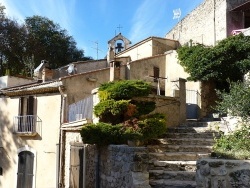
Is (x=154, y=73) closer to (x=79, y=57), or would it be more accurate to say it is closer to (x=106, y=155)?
(x=106, y=155)

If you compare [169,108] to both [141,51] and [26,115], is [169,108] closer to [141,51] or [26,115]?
[26,115]

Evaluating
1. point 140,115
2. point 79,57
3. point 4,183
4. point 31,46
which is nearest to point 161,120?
point 140,115

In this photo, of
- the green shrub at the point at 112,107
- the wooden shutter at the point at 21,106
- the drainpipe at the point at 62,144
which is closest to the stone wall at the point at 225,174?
the green shrub at the point at 112,107

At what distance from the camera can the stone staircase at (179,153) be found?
7.64 metres

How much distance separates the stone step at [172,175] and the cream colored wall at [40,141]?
8.20m

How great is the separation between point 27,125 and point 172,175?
1052cm

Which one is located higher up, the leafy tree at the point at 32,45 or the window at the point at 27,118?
the leafy tree at the point at 32,45

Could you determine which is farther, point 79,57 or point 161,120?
point 79,57

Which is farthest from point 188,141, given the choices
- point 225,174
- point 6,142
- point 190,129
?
point 6,142

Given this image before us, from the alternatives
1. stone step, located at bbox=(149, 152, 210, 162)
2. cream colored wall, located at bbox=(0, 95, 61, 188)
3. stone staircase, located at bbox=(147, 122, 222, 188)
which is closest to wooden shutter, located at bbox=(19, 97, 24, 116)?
cream colored wall, located at bbox=(0, 95, 61, 188)

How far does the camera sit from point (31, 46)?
3009 centimetres

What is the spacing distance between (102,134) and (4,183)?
34.3ft

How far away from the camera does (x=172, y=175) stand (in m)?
7.80

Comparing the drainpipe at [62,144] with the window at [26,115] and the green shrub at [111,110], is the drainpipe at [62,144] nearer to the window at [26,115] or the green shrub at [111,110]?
the window at [26,115]
